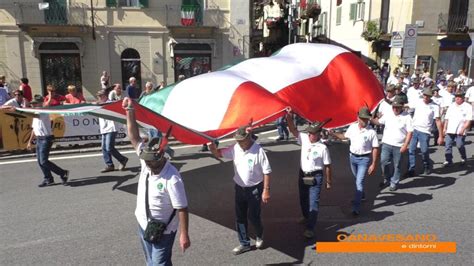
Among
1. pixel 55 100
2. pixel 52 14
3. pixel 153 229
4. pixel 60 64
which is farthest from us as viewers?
pixel 60 64

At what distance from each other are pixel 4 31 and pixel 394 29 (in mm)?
22048

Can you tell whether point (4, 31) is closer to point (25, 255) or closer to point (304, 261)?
point (25, 255)

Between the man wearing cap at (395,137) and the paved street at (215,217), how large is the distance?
17.1 inches

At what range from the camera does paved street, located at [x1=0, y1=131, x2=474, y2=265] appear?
511 centimetres

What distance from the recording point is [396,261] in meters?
5.00

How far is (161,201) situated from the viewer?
12.2 feet

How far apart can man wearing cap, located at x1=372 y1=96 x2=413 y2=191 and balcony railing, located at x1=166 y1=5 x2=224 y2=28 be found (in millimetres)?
13671

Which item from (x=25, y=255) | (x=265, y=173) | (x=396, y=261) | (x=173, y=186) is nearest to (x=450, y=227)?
(x=396, y=261)

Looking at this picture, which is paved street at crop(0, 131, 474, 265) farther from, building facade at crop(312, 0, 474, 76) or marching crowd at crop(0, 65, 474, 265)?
building facade at crop(312, 0, 474, 76)

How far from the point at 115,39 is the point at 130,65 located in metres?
1.44

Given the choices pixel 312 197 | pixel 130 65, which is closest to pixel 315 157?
pixel 312 197

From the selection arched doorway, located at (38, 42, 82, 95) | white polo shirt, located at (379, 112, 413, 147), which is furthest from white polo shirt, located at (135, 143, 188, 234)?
arched doorway, located at (38, 42, 82, 95)

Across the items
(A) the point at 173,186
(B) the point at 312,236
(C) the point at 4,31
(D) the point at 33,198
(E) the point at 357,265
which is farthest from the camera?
(C) the point at 4,31

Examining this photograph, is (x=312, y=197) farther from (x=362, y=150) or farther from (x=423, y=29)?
(x=423, y=29)
